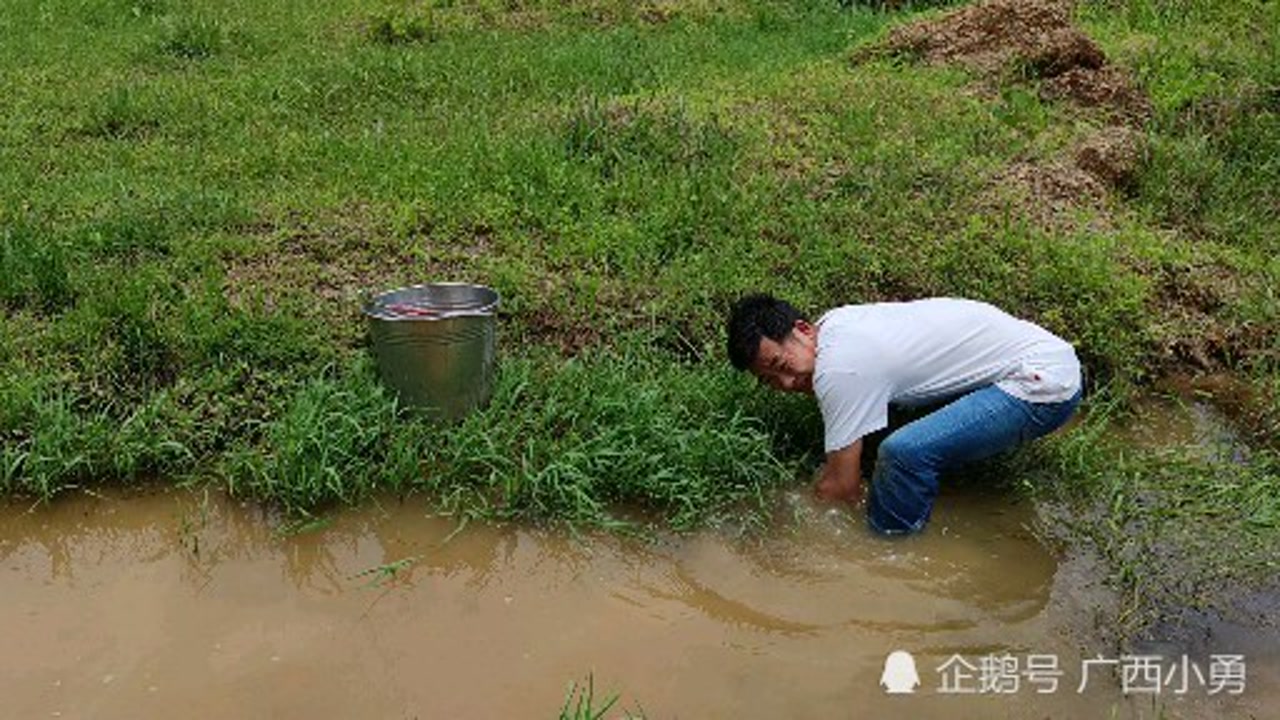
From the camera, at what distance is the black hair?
14.1ft

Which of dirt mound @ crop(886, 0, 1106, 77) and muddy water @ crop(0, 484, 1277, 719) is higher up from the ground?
dirt mound @ crop(886, 0, 1106, 77)

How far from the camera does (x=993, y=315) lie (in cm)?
447

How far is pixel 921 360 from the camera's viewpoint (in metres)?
4.34

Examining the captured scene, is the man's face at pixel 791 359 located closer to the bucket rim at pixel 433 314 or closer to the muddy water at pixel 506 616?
the muddy water at pixel 506 616

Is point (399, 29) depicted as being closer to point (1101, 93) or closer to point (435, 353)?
point (1101, 93)

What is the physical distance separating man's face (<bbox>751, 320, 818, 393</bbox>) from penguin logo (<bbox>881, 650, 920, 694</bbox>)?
0.98 meters

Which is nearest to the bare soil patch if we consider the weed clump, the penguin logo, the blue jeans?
the blue jeans

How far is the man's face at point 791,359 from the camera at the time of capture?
432 centimetres

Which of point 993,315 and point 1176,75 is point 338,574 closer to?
point 993,315

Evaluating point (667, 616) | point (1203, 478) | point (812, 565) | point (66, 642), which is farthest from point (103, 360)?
point (1203, 478)

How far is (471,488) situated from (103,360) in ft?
5.10

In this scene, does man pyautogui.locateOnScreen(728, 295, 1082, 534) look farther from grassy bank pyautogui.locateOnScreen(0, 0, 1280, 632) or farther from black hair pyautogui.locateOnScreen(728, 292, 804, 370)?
grassy bank pyautogui.locateOnScreen(0, 0, 1280, 632)

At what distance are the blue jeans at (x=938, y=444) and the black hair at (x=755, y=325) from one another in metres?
0.52

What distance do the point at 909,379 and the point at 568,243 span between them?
207 centimetres
